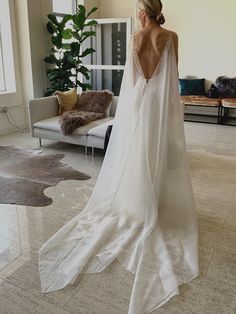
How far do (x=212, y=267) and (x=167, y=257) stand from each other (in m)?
0.28

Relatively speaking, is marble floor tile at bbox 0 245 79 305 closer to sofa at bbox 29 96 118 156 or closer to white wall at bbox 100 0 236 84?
sofa at bbox 29 96 118 156

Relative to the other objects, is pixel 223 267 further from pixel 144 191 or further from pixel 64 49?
pixel 64 49

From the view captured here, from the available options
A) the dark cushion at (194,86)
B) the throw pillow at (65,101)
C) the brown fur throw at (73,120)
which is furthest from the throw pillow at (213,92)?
the throw pillow at (65,101)

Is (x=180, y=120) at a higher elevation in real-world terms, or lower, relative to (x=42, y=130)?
higher

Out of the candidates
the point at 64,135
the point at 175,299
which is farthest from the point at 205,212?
the point at 64,135

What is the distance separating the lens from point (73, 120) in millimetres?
3871

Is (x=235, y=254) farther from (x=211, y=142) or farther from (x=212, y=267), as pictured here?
(x=211, y=142)

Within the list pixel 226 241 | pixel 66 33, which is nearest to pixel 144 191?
pixel 226 241

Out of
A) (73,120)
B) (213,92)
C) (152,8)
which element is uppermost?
(152,8)

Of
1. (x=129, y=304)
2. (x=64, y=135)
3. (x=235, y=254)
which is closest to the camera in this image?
(x=129, y=304)

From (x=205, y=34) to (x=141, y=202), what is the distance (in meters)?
4.87

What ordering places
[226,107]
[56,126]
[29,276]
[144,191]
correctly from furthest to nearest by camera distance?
[226,107], [56,126], [144,191], [29,276]

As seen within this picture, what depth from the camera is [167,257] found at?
1918 millimetres

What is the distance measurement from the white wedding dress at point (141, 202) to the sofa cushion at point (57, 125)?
149 centimetres
